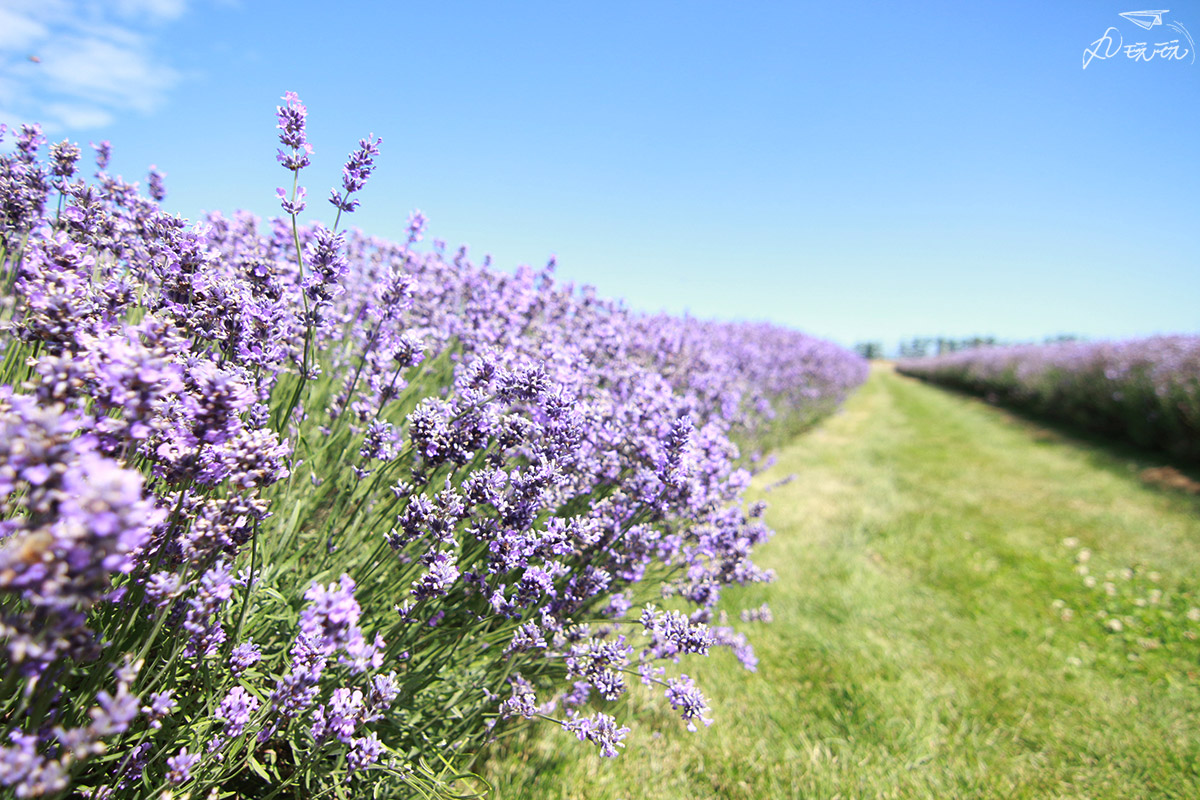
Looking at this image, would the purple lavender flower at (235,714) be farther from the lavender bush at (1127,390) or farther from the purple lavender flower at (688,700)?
the lavender bush at (1127,390)

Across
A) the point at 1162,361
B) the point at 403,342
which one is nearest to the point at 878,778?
the point at 403,342

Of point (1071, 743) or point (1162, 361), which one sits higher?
point (1162, 361)

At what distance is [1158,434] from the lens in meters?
8.64

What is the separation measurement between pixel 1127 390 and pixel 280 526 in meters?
12.6

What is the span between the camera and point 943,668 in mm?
3203

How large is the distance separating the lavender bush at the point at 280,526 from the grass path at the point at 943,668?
19.7 inches

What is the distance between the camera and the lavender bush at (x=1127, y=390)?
26.2ft

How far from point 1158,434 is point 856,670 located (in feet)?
30.4

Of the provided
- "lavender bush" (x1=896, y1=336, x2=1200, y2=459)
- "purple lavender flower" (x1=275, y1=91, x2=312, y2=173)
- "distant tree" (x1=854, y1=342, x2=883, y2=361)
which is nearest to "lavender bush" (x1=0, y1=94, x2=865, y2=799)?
"purple lavender flower" (x1=275, y1=91, x2=312, y2=173)

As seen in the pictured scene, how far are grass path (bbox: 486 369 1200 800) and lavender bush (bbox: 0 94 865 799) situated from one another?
0.50m

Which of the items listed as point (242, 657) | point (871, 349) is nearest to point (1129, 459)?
point (242, 657)

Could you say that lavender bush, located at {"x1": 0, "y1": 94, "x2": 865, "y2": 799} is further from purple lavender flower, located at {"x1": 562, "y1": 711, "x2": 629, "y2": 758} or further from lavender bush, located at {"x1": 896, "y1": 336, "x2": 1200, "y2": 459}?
lavender bush, located at {"x1": 896, "y1": 336, "x2": 1200, "y2": 459}

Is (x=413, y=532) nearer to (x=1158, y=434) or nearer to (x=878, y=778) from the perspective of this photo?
(x=878, y=778)

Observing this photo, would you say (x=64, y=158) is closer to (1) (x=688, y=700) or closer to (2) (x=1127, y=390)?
(1) (x=688, y=700)
